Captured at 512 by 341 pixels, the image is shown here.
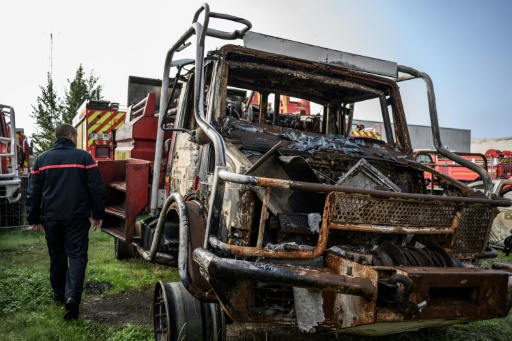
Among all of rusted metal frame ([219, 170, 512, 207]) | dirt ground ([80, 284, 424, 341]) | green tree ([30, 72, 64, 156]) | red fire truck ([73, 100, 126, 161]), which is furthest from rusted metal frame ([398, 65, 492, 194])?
green tree ([30, 72, 64, 156])

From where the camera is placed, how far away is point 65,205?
413 centimetres

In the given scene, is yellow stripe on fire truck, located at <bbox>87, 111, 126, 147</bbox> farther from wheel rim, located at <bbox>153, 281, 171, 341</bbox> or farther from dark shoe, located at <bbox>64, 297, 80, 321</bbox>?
wheel rim, located at <bbox>153, 281, 171, 341</bbox>

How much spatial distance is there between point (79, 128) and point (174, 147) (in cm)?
937

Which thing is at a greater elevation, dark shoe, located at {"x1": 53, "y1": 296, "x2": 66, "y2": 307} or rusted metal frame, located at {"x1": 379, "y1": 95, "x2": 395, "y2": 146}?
rusted metal frame, located at {"x1": 379, "y1": 95, "x2": 395, "y2": 146}

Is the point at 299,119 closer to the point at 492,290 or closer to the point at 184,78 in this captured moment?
the point at 184,78

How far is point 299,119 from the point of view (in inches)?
203

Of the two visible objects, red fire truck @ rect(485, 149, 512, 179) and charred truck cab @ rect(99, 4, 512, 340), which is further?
red fire truck @ rect(485, 149, 512, 179)

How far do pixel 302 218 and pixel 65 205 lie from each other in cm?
229

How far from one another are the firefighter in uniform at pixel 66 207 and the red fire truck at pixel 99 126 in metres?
7.23

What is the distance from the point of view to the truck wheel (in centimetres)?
314

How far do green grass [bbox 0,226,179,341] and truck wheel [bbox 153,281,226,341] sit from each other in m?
0.62

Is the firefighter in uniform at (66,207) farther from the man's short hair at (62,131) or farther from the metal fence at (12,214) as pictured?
the metal fence at (12,214)

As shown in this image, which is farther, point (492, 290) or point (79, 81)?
point (79, 81)

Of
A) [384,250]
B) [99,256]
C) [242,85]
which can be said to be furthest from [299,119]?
[99,256]
